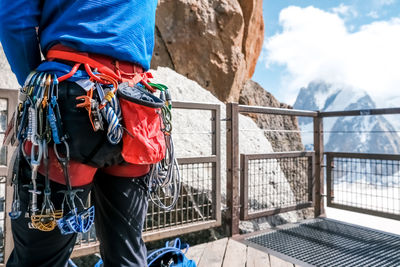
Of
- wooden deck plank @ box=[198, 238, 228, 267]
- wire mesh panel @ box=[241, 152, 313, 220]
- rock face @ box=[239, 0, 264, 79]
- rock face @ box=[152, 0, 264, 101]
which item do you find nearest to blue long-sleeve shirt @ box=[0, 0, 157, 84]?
wooden deck plank @ box=[198, 238, 228, 267]

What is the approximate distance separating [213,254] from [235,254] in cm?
21

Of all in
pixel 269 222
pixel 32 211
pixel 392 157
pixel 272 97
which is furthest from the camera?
pixel 272 97

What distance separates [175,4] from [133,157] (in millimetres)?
13351

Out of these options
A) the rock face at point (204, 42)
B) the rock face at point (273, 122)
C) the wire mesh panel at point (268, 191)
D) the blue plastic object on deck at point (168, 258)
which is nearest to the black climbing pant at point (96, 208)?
the blue plastic object on deck at point (168, 258)

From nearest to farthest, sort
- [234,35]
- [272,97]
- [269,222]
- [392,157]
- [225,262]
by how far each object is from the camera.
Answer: [225,262] → [392,157] → [269,222] → [272,97] → [234,35]

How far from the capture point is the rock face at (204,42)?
1309 centimetres

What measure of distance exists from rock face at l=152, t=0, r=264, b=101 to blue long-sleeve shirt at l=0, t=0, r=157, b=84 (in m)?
11.5

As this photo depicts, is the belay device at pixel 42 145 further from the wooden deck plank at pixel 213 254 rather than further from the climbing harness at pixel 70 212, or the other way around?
the wooden deck plank at pixel 213 254

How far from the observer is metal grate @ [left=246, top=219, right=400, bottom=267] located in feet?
8.95

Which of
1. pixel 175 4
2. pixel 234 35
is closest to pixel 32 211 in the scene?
pixel 175 4

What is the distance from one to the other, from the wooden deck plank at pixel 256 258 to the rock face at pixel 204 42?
10491 millimetres

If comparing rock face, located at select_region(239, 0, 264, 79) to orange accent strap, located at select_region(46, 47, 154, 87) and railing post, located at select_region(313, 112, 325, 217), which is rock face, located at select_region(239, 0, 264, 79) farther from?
orange accent strap, located at select_region(46, 47, 154, 87)

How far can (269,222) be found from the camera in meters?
4.28

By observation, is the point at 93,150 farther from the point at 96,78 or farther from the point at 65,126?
the point at 96,78
